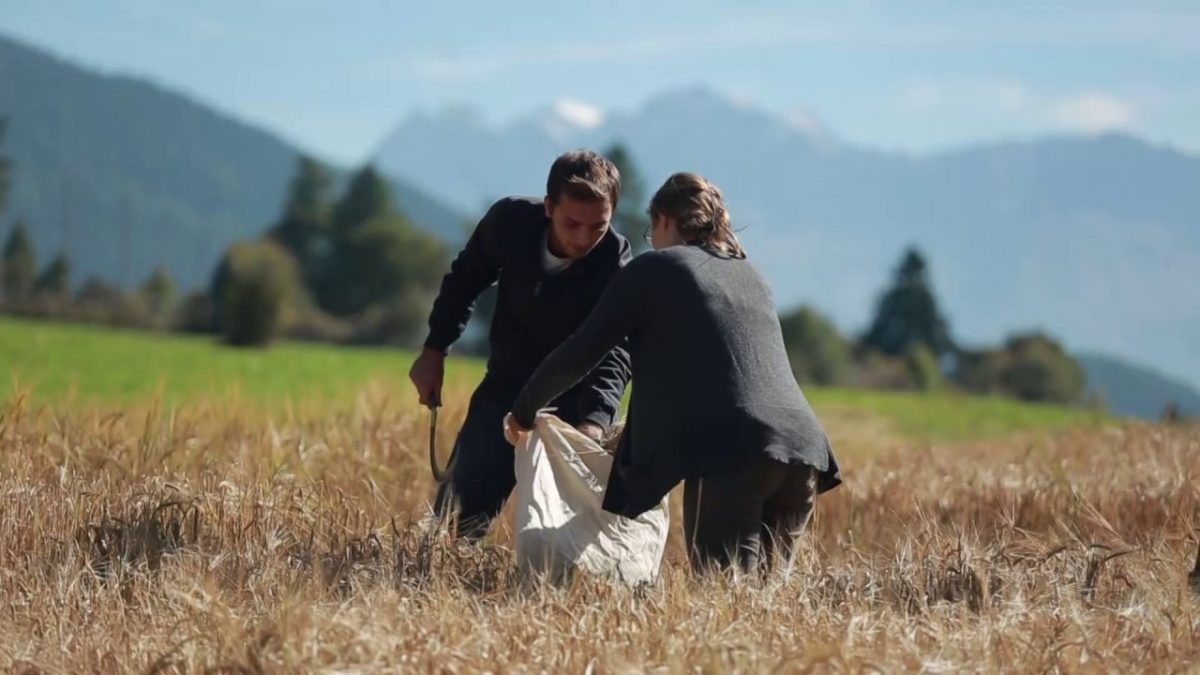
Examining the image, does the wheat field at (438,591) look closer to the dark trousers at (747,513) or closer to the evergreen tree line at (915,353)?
the dark trousers at (747,513)

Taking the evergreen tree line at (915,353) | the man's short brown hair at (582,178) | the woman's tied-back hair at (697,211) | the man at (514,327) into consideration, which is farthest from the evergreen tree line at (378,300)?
the woman's tied-back hair at (697,211)

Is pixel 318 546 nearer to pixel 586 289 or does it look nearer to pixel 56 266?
pixel 586 289

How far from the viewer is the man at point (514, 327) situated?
607 cm

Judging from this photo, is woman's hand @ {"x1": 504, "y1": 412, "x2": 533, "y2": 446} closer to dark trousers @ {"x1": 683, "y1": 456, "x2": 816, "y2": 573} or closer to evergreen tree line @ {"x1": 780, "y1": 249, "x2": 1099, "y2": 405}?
dark trousers @ {"x1": 683, "y1": 456, "x2": 816, "y2": 573}

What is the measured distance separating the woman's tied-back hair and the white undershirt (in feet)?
2.20

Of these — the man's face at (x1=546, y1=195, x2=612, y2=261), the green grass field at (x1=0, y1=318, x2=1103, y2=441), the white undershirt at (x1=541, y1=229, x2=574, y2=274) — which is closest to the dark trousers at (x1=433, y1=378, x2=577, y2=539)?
the white undershirt at (x1=541, y1=229, x2=574, y2=274)

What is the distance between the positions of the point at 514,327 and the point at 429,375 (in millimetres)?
432

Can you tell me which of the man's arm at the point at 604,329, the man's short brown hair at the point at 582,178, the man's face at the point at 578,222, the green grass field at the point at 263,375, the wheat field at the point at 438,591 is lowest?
the green grass field at the point at 263,375

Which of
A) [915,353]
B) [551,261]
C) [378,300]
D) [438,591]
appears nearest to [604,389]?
[551,261]

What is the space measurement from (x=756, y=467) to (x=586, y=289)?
1138mm

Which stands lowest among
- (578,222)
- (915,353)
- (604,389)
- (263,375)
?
(263,375)

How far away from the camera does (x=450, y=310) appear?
645 centimetres

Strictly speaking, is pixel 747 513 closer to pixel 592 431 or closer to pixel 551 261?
pixel 592 431

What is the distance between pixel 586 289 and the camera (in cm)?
608
